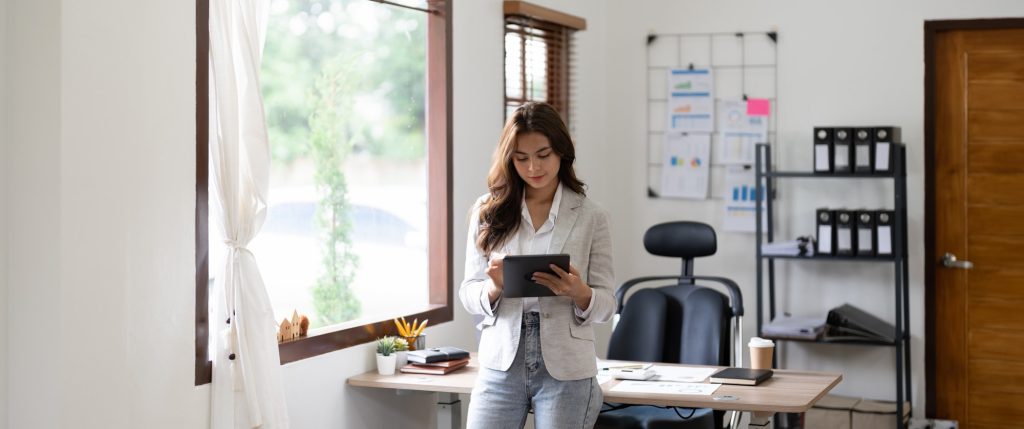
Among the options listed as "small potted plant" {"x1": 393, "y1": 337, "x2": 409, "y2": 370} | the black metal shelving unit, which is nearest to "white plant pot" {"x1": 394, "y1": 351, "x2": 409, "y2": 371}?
"small potted plant" {"x1": 393, "y1": 337, "x2": 409, "y2": 370}

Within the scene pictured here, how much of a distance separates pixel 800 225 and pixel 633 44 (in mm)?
1254

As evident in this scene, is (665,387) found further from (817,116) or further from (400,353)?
(817,116)

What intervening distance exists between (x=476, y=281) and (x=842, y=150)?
283 centimetres

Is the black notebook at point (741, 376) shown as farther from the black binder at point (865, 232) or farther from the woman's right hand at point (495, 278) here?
the black binder at point (865, 232)

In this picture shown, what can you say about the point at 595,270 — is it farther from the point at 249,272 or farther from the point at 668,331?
the point at 668,331

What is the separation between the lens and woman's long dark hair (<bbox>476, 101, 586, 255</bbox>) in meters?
2.64

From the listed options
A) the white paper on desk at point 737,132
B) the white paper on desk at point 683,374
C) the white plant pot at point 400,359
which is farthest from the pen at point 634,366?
the white paper on desk at point 737,132

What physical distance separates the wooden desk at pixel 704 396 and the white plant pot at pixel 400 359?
6cm

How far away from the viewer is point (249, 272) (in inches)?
123

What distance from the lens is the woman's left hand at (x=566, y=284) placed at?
255cm

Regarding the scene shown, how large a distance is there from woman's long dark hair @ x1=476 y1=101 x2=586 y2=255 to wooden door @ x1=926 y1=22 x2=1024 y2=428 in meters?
3.10

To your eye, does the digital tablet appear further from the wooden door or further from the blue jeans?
the wooden door

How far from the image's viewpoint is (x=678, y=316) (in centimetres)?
404

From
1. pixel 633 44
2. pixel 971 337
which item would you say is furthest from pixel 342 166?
pixel 971 337
